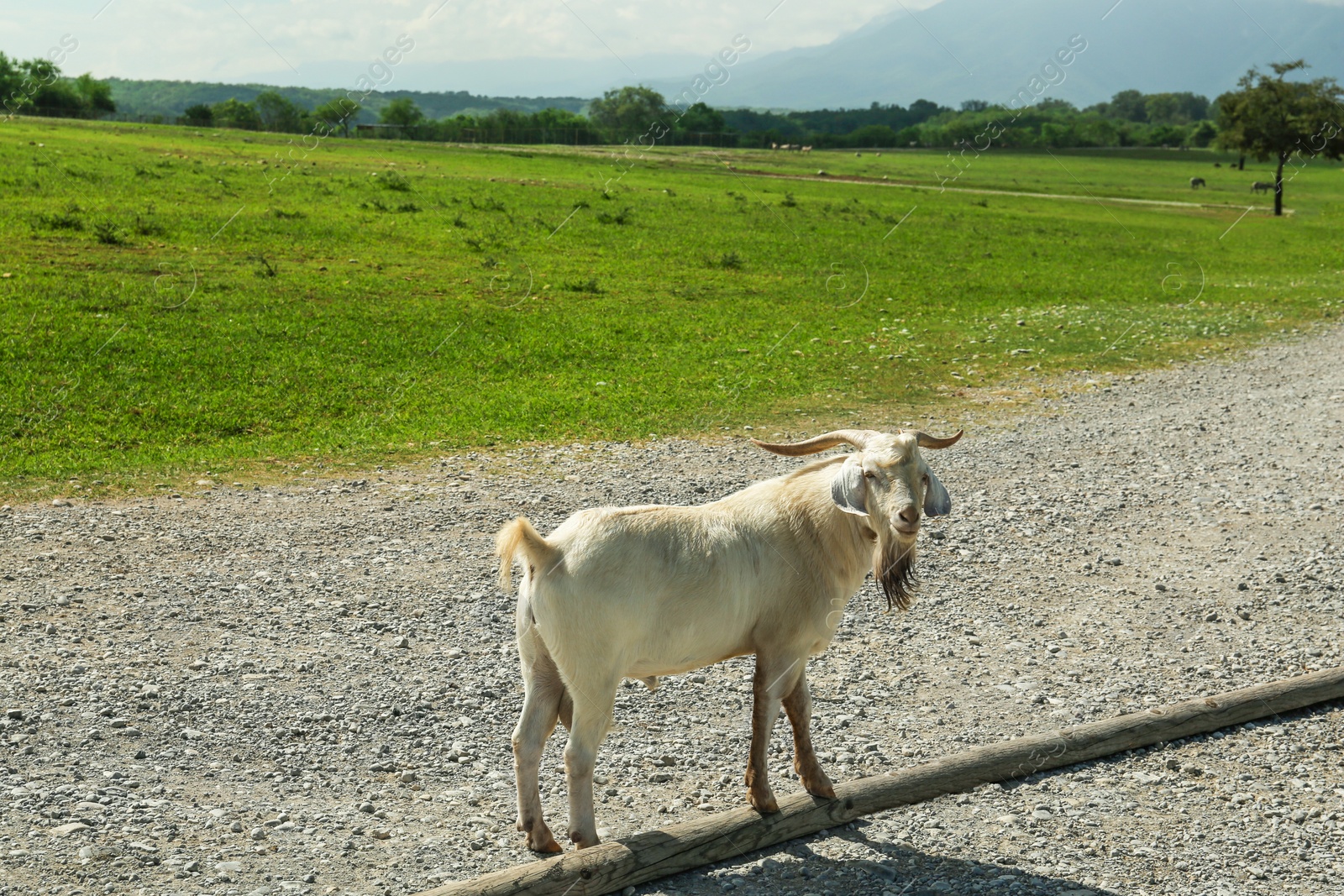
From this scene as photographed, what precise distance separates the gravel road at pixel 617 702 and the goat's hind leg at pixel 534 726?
247 millimetres

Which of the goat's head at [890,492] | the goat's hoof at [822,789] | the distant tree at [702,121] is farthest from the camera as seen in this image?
the distant tree at [702,121]

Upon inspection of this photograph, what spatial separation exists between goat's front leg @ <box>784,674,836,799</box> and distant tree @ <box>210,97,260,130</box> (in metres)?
86.2

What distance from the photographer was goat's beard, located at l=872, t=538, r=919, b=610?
6098mm

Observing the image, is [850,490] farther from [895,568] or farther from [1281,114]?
[1281,114]

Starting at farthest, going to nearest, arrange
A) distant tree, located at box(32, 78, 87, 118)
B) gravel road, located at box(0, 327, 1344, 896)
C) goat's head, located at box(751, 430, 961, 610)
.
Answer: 1. distant tree, located at box(32, 78, 87, 118)
2. gravel road, located at box(0, 327, 1344, 896)
3. goat's head, located at box(751, 430, 961, 610)

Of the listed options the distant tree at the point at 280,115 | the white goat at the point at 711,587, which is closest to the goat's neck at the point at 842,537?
the white goat at the point at 711,587

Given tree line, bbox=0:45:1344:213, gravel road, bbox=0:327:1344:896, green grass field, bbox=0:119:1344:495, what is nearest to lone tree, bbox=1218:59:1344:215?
tree line, bbox=0:45:1344:213

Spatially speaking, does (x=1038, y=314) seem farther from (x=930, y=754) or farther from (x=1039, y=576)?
(x=930, y=754)

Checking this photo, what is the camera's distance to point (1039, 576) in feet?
36.4

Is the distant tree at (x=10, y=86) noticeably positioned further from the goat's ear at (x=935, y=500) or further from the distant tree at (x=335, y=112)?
the goat's ear at (x=935, y=500)

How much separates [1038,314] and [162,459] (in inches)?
812

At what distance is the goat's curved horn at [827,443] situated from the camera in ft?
20.0

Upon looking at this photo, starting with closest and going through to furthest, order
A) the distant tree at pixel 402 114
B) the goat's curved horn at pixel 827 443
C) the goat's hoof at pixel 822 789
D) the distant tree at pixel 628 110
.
Answer: the goat's curved horn at pixel 827 443
the goat's hoof at pixel 822 789
the distant tree at pixel 628 110
the distant tree at pixel 402 114

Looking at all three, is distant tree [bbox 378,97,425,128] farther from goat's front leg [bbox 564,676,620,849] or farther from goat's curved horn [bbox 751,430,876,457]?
goat's front leg [bbox 564,676,620,849]
